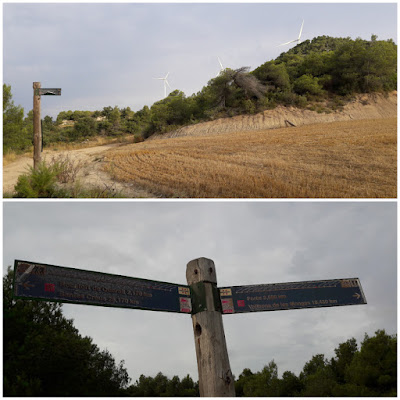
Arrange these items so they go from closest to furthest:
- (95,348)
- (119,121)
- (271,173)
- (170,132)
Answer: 1. (271,173)
2. (95,348)
3. (170,132)
4. (119,121)

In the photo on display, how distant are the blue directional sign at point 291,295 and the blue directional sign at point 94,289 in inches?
18.6

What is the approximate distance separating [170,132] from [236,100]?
869 cm

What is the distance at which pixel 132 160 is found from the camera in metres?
18.2

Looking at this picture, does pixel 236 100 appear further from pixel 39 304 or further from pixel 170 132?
pixel 39 304

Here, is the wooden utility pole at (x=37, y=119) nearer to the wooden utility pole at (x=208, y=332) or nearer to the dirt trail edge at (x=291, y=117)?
the wooden utility pole at (x=208, y=332)

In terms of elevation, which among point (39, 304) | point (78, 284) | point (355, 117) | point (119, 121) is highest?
point (119, 121)

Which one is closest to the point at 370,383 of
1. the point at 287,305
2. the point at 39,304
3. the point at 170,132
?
the point at 39,304

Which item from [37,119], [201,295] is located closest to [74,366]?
[37,119]

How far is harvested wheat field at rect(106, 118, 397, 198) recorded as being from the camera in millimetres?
10961

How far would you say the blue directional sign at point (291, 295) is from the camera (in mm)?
3996

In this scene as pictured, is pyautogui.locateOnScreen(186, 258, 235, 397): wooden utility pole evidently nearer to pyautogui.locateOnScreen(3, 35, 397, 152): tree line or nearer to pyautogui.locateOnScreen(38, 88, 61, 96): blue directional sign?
pyautogui.locateOnScreen(38, 88, 61, 96): blue directional sign

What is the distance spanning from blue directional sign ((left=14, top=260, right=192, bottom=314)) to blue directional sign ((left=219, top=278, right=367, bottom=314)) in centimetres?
47

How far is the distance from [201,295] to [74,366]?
17142 mm

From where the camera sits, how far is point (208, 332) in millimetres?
3742
